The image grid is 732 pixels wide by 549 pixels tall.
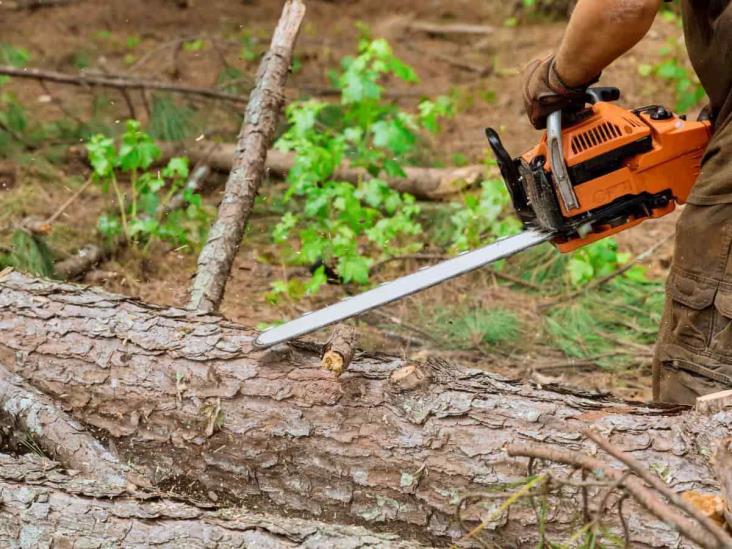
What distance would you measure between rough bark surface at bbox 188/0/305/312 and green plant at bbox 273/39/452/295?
0.46m

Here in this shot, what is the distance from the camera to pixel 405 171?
5289mm

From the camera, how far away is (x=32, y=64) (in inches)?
268

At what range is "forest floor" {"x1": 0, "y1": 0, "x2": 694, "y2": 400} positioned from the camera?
4043 millimetres

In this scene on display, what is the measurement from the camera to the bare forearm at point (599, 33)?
2.16 metres

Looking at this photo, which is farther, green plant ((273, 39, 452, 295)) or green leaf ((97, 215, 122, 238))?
green leaf ((97, 215, 122, 238))

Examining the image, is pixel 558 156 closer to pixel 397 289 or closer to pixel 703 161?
pixel 703 161

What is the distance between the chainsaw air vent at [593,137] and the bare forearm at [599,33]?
184 mm

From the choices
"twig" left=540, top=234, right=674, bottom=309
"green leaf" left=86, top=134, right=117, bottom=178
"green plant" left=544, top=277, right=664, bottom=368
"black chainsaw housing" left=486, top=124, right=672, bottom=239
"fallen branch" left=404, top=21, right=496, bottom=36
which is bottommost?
"green plant" left=544, top=277, right=664, bottom=368

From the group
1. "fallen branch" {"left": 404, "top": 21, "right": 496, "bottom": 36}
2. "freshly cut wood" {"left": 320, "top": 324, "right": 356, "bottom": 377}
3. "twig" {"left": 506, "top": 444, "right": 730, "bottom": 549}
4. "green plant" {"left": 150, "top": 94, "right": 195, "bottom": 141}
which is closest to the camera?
"twig" {"left": 506, "top": 444, "right": 730, "bottom": 549}

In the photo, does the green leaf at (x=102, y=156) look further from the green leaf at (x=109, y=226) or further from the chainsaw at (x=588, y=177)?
the chainsaw at (x=588, y=177)

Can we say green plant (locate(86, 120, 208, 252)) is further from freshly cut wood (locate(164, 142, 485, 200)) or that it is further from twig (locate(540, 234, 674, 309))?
twig (locate(540, 234, 674, 309))

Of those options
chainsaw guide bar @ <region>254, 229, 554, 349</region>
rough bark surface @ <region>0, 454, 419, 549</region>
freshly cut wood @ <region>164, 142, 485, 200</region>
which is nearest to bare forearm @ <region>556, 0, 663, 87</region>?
chainsaw guide bar @ <region>254, 229, 554, 349</region>

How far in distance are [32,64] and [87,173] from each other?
1.87m

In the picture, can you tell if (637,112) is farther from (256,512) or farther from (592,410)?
(256,512)
